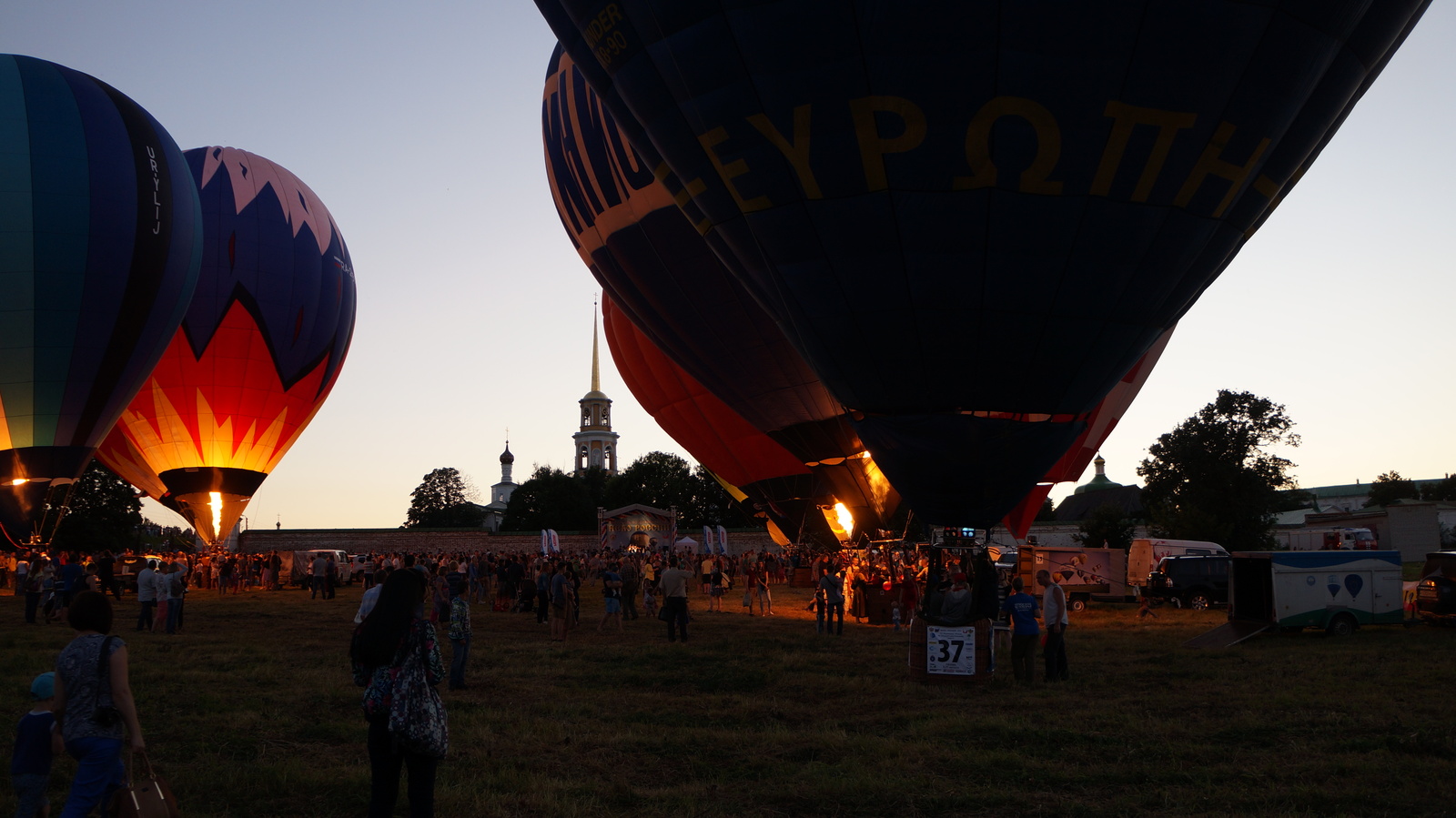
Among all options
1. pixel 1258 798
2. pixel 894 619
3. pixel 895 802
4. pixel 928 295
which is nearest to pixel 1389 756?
pixel 1258 798

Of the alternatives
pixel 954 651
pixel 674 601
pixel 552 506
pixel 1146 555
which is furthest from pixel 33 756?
pixel 552 506

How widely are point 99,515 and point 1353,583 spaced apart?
54.7 m

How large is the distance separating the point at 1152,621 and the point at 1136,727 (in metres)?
12.6

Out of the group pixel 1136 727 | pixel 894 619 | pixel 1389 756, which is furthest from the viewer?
pixel 894 619

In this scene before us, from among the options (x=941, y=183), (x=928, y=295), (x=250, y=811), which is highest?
(x=941, y=183)

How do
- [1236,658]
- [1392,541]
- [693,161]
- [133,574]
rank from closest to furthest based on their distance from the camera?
[693,161] < [1236,658] < [133,574] < [1392,541]

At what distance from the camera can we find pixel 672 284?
20.7 meters

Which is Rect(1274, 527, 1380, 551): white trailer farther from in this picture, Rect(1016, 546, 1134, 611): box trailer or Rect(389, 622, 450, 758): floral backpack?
Rect(389, 622, 450, 758): floral backpack

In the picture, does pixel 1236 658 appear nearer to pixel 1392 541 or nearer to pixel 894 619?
pixel 894 619

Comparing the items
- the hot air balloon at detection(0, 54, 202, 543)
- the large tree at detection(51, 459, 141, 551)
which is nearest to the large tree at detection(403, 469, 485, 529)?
the large tree at detection(51, 459, 141, 551)

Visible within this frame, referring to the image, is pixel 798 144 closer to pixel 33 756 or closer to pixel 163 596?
pixel 33 756

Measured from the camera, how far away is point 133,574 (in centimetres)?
2862

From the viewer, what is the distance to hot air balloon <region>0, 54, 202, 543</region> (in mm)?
21812

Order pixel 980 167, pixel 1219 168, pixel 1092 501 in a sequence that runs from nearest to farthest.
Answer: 1. pixel 980 167
2. pixel 1219 168
3. pixel 1092 501
